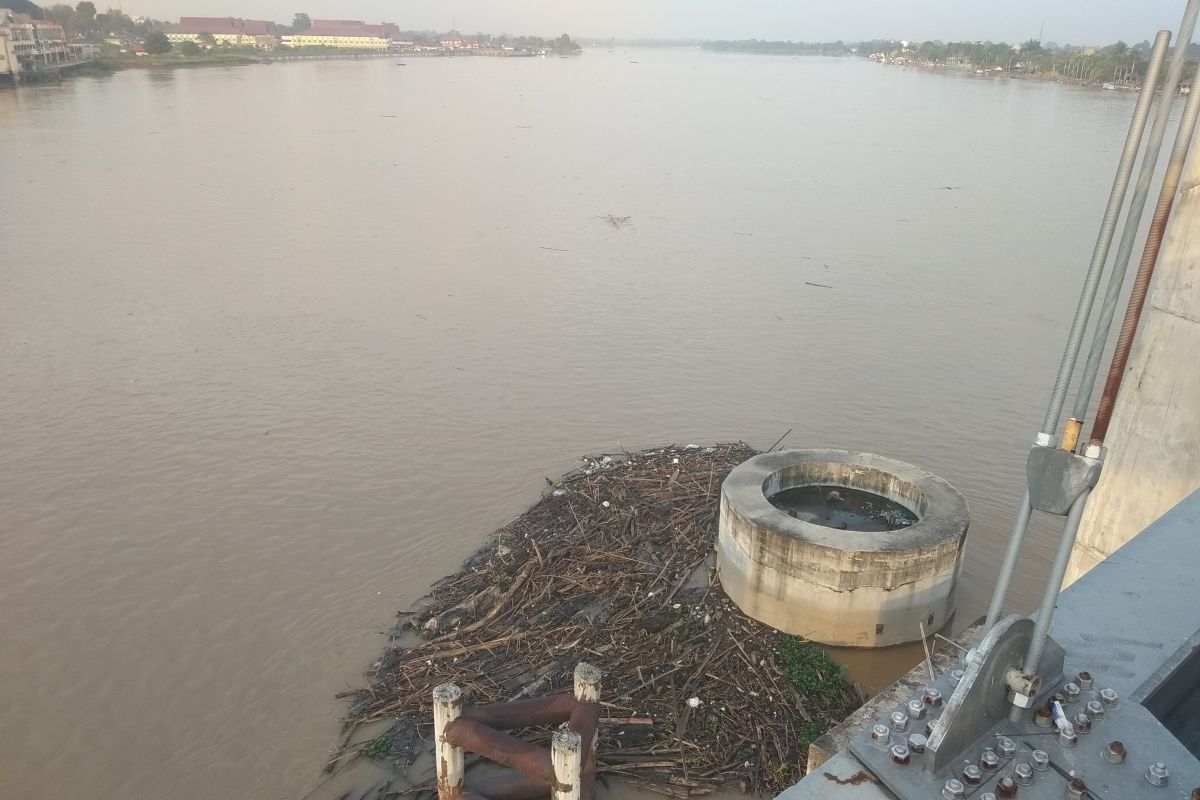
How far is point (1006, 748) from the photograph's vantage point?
2.45 m

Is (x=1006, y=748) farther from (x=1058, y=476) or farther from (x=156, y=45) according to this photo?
(x=156, y=45)

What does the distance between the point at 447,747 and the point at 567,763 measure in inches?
38.8

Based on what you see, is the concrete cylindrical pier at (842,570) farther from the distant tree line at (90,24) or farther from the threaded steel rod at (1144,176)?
the distant tree line at (90,24)

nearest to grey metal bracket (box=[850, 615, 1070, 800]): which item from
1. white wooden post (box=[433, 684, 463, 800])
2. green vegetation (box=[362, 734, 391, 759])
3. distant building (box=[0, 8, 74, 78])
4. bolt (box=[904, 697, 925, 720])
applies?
bolt (box=[904, 697, 925, 720])

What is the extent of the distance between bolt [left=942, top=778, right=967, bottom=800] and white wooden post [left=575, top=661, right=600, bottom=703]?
411 centimetres

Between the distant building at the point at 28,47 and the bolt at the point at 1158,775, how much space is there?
80881 mm

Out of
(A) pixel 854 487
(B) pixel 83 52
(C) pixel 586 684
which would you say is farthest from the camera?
(B) pixel 83 52

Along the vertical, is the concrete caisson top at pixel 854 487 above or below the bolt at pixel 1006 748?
below

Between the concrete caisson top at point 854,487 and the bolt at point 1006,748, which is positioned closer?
the bolt at point 1006,748

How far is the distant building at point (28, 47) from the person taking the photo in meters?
63.7

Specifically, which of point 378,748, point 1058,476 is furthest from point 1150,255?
point 378,748

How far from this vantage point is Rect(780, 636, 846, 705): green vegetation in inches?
307

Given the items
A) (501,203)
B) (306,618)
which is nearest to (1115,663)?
(306,618)

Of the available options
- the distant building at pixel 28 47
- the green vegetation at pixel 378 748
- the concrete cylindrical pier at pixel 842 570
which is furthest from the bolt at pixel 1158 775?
the distant building at pixel 28 47
